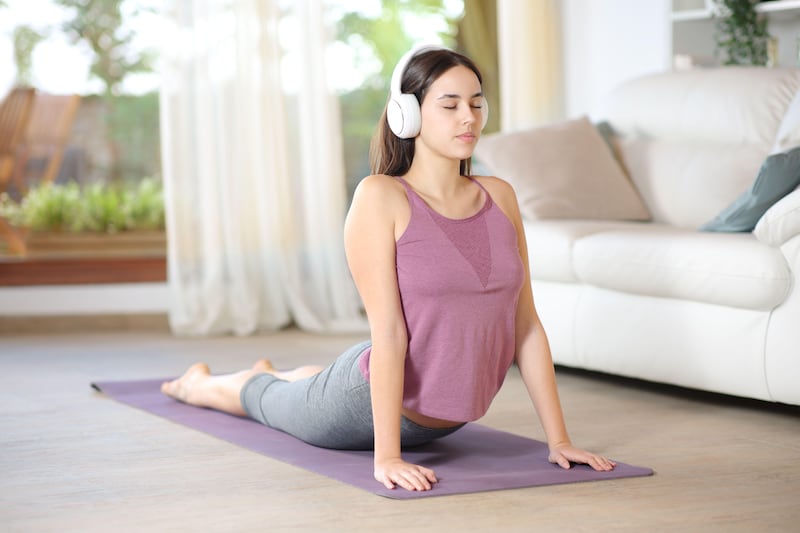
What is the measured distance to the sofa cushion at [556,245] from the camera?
3.63m

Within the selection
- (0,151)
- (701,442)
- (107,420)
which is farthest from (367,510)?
(0,151)

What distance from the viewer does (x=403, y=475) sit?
7.39 ft

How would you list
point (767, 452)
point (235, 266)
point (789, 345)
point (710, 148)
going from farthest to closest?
point (235, 266), point (710, 148), point (789, 345), point (767, 452)

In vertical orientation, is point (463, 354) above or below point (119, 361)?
above

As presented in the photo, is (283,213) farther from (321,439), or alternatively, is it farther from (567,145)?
(321,439)

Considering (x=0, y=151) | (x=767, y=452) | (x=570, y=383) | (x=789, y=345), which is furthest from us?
(x=0, y=151)

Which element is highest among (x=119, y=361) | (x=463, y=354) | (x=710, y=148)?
(x=710, y=148)

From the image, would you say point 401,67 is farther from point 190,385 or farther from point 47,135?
point 47,135

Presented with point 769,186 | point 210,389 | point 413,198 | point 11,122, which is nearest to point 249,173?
point 11,122

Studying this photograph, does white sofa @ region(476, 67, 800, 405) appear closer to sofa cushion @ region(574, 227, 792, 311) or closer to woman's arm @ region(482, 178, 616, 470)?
sofa cushion @ region(574, 227, 792, 311)

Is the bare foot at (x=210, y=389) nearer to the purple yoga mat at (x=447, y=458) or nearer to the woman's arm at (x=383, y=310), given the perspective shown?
the purple yoga mat at (x=447, y=458)

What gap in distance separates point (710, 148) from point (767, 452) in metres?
1.60

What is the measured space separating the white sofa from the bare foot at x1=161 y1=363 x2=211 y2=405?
1.12 meters

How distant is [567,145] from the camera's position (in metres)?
4.16
